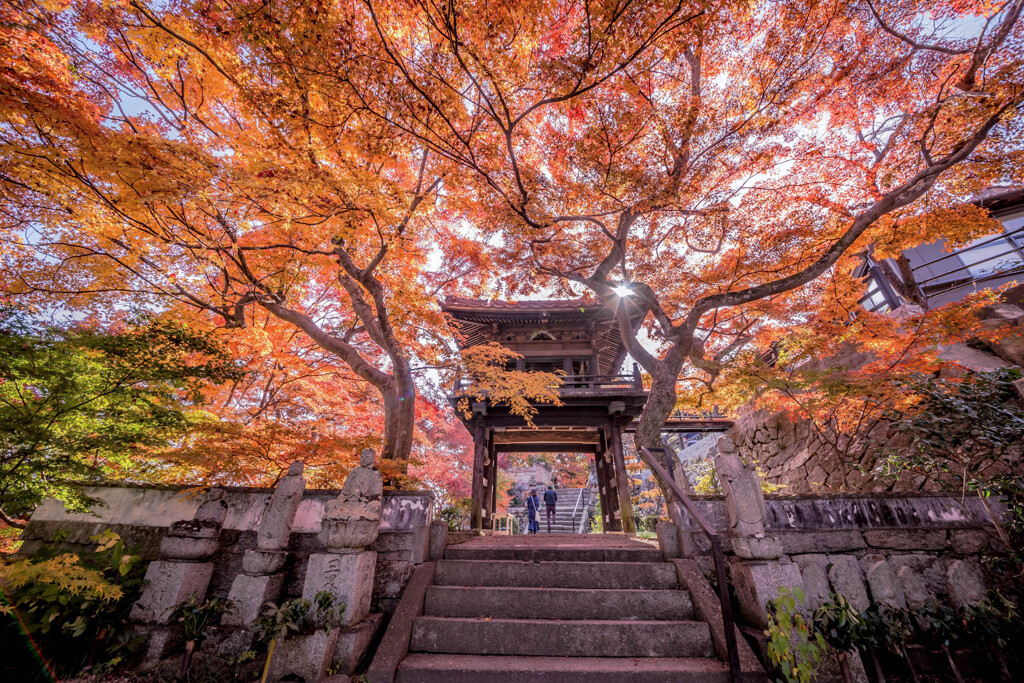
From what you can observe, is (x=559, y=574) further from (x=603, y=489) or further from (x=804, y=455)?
(x=804, y=455)

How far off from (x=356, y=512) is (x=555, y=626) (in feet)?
8.12

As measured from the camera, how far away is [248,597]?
12.7ft

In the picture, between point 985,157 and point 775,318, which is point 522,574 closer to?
point 775,318

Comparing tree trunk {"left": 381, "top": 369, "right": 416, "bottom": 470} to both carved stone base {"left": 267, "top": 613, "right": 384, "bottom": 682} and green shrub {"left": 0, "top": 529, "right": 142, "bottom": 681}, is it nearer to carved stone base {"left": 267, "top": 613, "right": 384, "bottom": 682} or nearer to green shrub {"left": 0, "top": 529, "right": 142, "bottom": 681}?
carved stone base {"left": 267, "top": 613, "right": 384, "bottom": 682}

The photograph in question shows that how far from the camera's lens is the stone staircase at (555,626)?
10.8ft

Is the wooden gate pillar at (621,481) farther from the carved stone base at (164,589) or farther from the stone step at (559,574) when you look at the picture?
the carved stone base at (164,589)

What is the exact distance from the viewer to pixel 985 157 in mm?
6465

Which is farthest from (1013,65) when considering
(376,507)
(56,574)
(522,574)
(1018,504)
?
(56,574)

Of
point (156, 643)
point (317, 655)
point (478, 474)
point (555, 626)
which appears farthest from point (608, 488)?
point (156, 643)

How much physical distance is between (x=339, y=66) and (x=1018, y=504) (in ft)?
32.8

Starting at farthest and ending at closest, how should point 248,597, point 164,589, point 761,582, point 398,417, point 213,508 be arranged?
1. point 398,417
2. point 213,508
3. point 164,589
4. point 248,597
5. point 761,582

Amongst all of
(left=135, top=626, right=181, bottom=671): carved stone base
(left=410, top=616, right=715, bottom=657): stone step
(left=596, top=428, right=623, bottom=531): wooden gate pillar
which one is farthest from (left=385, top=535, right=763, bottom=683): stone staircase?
(left=596, top=428, right=623, bottom=531): wooden gate pillar

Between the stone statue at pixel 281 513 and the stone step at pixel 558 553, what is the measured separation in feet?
6.91

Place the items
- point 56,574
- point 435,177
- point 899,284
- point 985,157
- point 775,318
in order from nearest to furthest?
1. point 56,574
2. point 985,157
3. point 435,177
4. point 775,318
5. point 899,284
